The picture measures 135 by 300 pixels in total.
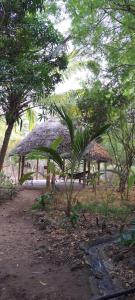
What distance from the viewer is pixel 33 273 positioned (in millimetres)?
4414

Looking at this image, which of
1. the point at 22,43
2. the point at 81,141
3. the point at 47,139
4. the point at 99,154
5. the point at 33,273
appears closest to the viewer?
the point at 33,273

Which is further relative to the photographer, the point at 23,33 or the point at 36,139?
the point at 36,139

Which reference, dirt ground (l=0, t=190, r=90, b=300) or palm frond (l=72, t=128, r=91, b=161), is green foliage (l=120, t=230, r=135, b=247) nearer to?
dirt ground (l=0, t=190, r=90, b=300)

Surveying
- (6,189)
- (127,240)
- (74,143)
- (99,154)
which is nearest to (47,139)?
(99,154)

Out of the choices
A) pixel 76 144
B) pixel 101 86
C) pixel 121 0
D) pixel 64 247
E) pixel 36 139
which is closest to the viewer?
pixel 64 247

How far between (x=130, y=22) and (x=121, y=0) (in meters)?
0.90

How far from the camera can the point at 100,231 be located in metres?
6.16

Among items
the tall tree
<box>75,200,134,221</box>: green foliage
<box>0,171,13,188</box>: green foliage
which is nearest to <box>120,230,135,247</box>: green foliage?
<box>75,200,134,221</box>: green foliage

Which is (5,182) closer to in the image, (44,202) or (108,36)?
(44,202)

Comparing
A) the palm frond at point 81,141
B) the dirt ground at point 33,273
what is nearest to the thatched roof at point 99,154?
the palm frond at point 81,141

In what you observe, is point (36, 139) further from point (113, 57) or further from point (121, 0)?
point (121, 0)

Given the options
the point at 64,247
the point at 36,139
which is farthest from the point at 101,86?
the point at 36,139

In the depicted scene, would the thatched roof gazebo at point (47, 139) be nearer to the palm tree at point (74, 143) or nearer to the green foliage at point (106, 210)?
the green foliage at point (106, 210)

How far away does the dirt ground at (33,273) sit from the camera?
374cm
